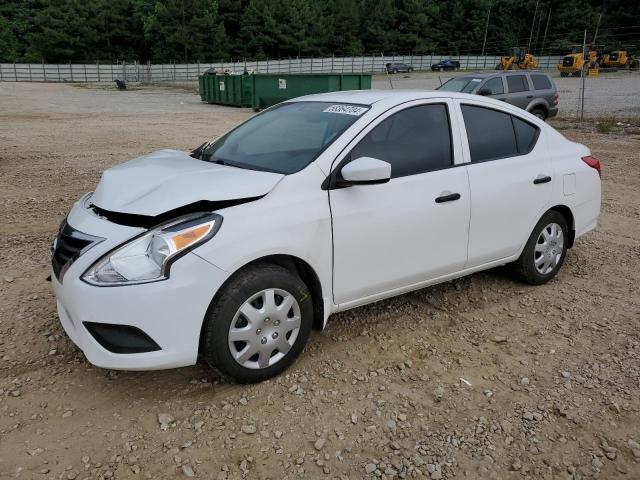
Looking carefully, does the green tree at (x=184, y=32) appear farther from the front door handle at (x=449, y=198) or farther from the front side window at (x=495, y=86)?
the front door handle at (x=449, y=198)

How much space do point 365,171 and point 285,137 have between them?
2.82 ft

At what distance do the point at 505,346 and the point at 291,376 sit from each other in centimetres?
146

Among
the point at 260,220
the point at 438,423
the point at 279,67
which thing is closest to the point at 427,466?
the point at 438,423

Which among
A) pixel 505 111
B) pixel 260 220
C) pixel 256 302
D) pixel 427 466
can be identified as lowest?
pixel 427 466

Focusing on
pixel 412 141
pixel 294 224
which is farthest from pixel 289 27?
pixel 294 224

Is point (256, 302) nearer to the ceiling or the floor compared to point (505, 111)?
nearer to the floor

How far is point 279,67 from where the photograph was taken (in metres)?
62.0

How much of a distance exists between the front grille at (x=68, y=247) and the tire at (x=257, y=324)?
75 cm

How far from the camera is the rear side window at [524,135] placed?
14.3ft

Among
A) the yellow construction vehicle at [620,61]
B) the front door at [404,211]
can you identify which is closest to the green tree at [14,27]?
the yellow construction vehicle at [620,61]

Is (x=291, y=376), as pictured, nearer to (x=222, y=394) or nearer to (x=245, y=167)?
(x=222, y=394)

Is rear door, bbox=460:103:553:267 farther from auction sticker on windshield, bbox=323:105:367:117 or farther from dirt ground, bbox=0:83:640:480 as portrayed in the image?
auction sticker on windshield, bbox=323:105:367:117

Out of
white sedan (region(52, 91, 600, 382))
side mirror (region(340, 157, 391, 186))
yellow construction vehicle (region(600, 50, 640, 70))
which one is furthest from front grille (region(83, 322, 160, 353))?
yellow construction vehicle (region(600, 50, 640, 70))

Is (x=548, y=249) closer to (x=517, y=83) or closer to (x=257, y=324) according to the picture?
(x=257, y=324)
